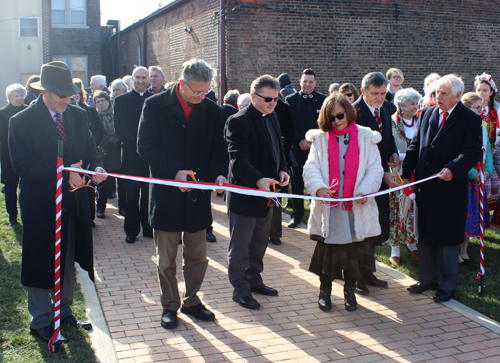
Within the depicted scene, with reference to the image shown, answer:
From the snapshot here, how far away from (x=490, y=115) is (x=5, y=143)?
282 inches

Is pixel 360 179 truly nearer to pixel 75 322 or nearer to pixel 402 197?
pixel 402 197

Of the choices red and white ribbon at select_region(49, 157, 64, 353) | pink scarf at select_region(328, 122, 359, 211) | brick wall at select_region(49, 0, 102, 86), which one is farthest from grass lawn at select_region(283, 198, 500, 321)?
brick wall at select_region(49, 0, 102, 86)

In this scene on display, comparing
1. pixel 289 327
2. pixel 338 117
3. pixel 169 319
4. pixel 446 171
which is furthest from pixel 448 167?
pixel 169 319

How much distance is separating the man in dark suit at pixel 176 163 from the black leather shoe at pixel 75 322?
2.07 ft

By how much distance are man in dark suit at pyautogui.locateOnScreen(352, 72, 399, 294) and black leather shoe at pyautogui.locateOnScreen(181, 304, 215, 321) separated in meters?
1.68

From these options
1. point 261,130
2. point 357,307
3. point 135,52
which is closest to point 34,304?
point 261,130

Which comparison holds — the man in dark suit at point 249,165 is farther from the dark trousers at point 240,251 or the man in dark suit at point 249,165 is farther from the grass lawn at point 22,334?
the grass lawn at point 22,334

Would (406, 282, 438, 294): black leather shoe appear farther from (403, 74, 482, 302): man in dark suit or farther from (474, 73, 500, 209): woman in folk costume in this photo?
(474, 73, 500, 209): woman in folk costume

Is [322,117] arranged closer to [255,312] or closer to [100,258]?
[255,312]

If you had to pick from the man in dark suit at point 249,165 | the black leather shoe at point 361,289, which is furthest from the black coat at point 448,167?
the man in dark suit at point 249,165

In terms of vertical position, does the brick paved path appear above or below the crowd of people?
below

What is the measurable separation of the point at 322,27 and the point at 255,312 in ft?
38.4

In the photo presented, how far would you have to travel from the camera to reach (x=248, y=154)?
475 centimetres

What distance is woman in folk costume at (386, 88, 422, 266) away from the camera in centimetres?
607
